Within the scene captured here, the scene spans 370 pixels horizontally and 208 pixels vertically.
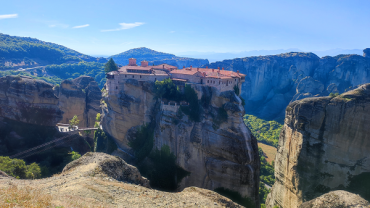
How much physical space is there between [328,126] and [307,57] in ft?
315

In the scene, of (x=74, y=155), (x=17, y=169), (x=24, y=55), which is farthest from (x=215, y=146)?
(x=24, y=55)

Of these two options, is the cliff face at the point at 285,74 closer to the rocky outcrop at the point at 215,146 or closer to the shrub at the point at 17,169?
the rocky outcrop at the point at 215,146

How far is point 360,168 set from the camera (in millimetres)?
18984

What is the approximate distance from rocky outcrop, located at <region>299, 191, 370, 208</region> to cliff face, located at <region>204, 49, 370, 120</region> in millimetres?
75730

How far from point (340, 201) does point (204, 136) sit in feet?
63.8

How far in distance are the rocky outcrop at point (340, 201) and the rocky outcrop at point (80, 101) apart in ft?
155

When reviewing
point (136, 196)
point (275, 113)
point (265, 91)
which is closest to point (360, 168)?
point (136, 196)

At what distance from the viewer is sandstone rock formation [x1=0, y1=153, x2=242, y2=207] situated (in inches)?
508

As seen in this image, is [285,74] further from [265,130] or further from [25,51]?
[25,51]

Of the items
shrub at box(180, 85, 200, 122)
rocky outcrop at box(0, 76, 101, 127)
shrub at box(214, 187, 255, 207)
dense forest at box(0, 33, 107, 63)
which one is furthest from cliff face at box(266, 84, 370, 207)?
dense forest at box(0, 33, 107, 63)

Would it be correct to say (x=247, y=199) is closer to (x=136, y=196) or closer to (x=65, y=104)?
(x=136, y=196)

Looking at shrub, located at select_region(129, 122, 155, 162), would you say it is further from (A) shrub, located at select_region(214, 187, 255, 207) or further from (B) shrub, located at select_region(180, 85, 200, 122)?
(A) shrub, located at select_region(214, 187, 255, 207)

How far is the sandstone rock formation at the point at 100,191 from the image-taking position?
42.3ft

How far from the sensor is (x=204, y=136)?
103 ft
